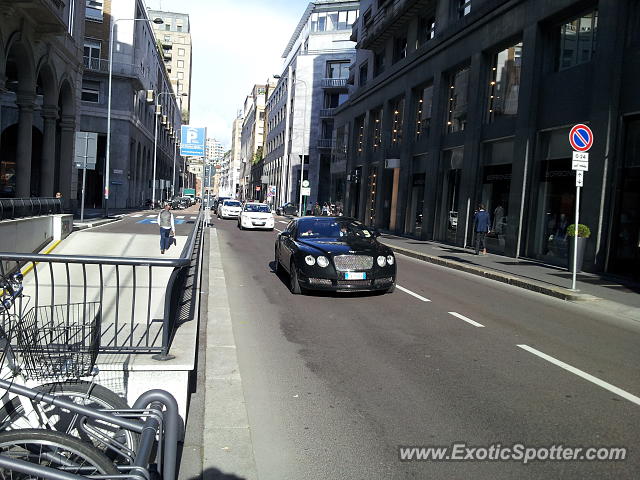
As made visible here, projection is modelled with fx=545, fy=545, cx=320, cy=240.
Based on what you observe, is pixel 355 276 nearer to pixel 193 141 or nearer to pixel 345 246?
pixel 345 246

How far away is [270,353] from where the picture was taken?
256 inches

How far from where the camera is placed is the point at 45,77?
27375 millimetres

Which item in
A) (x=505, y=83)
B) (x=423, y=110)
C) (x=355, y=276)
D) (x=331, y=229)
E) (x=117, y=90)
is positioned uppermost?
(x=117, y=90)

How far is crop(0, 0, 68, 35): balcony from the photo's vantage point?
20.2 m

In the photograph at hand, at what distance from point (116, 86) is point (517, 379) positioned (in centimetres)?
5205

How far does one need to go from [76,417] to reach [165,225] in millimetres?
15330

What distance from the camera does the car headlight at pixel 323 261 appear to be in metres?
10.0

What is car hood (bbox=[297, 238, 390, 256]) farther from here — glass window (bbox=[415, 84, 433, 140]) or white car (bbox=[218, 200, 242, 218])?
white car (bbox=[218, 200, 242, 218])

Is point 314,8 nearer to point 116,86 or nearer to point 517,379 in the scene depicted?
point 116,86

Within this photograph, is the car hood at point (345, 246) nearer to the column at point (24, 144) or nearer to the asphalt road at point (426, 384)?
the asphalt road at point (426, 384)

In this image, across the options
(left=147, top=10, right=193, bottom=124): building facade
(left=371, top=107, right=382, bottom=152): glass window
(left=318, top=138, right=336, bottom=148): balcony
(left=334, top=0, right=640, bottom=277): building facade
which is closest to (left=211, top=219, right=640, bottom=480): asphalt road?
(left=334, top=0, right=640, bottom=277): building facade

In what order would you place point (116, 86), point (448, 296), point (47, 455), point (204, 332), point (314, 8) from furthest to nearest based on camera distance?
point (314, 8)
point (116, 86)
point (448, 296)
point (204, 332)
point (47, 455)

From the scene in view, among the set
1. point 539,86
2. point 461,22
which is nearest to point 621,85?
point 539,86

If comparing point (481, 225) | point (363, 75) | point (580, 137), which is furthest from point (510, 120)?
point (363, 75)
